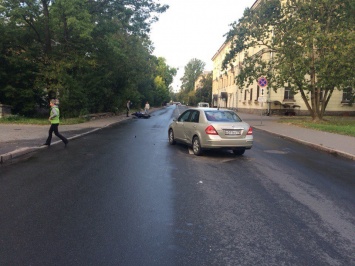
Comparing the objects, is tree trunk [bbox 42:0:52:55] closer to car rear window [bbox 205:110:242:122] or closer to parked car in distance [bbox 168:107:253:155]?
parked car in distance [bbox 168:107:253:155]

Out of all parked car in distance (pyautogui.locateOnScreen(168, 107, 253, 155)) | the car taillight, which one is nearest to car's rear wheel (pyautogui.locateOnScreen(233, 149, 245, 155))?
parked car in distance (pyautogui.locateOnScreen(168, 107, 253, 155))

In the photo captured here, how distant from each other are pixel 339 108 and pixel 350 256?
128ft

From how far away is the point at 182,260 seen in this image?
10.8 feet

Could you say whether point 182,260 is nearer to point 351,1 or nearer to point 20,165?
point 20,165

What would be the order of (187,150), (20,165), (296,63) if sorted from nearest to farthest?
1. (20,165)
2. (187,150)
3. (296,63)

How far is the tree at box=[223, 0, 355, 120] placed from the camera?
2069 centimetres

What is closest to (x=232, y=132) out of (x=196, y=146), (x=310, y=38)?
(x=196, y=146)

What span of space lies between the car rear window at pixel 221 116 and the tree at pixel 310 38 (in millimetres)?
13097

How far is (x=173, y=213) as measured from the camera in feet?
15.4

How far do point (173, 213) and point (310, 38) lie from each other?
20274mm

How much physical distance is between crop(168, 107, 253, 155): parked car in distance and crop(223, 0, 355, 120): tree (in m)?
13.4

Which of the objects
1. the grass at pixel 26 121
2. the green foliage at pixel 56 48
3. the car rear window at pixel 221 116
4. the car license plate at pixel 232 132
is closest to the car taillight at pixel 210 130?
the car license plate at pixel 232 132

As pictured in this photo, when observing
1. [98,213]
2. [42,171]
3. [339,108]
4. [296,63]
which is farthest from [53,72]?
[339,108]

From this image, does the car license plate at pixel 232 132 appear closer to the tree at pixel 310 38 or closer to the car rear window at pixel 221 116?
the car rear window at pixel 221 116
